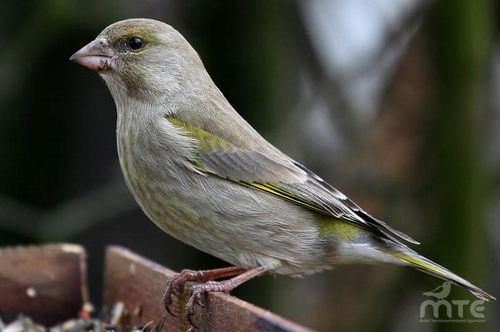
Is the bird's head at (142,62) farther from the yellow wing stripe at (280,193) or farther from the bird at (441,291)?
the bird at (441,291)

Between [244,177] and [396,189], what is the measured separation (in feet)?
8.50

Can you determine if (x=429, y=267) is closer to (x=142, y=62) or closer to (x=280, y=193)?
(x=280, y=193)

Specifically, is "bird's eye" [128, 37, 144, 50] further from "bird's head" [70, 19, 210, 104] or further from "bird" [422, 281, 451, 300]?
"bird" [422, 281, 451, 300]

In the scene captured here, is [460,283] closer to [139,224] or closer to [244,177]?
[244,177]

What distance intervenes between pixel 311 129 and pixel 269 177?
154 inches

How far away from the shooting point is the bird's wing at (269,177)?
5.20 meters

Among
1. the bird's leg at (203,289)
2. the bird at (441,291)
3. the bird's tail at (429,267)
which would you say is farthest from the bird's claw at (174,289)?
the bird at (441,291)

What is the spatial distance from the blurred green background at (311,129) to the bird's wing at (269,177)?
1.47 metres

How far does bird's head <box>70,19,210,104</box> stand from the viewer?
213 inches

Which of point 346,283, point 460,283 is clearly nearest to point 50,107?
point 346,283

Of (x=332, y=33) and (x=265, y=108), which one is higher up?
(x=332, y=33)

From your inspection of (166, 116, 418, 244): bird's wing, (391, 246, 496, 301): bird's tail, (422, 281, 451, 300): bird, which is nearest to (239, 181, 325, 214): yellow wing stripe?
(166, 116, 418, 244): bird's wing

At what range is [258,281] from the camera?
752 centimetres

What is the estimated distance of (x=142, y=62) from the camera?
5.48 metres
